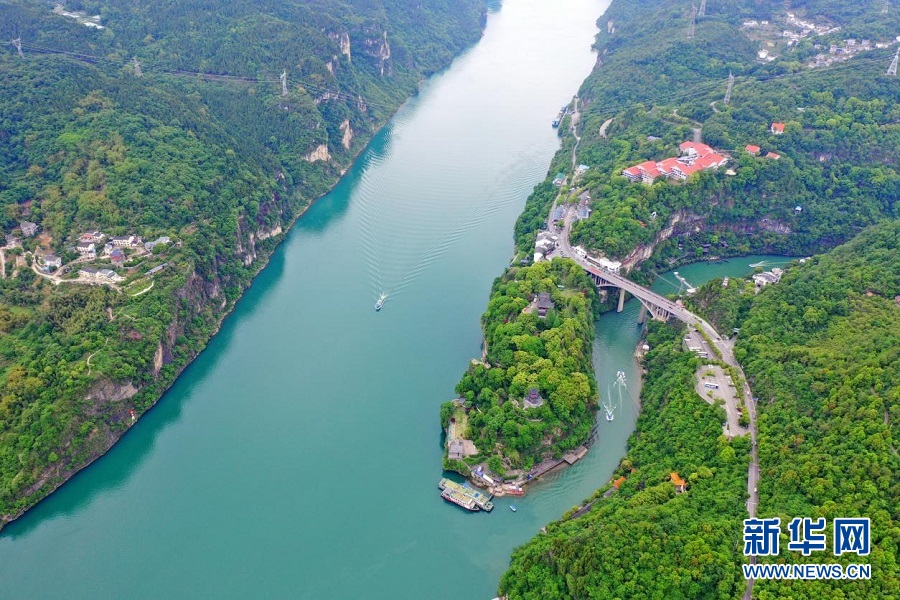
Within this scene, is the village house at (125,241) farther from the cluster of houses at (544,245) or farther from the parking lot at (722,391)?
the parking lot at (722,391)

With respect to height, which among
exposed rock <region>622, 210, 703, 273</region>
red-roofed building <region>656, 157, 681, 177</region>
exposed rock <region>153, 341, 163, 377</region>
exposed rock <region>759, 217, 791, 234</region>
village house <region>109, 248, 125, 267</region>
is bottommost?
exposed rock <region>153, 341, 163, 377</region>

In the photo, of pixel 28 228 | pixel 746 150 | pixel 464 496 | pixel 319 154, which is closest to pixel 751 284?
pixel 746 150

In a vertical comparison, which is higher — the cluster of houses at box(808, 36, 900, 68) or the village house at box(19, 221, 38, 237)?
the cluster of houses at box(808, 36, 900, 68)

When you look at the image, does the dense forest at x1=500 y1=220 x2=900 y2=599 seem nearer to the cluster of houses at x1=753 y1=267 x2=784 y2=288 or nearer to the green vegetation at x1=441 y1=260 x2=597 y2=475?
the green vegetation at x1=441 y1=260 x2=597 y2=475

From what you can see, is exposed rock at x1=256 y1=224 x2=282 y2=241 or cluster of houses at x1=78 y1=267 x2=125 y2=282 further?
exposed rock at x1=256 y1=224 x2=282 y2=241

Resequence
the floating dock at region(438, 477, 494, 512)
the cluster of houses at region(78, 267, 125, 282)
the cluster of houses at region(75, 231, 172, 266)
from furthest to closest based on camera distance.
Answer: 1. the cluster of houses at region(75, 231, 172, 266)
2. the cluster of houses at region(78, 267, 125, 282)
3. the floating dock at region(438, 477, 494, 512)

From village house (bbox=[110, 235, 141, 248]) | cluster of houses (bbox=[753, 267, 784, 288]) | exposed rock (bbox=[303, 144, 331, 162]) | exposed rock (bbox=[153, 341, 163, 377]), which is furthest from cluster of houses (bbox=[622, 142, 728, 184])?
exposed rock (bbox=[153, 341, 163, 377])
